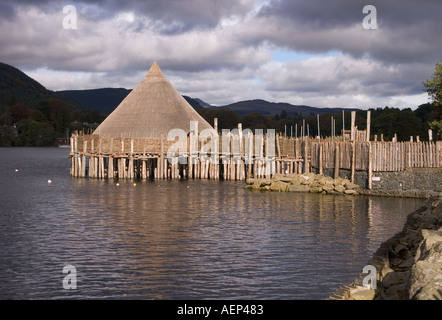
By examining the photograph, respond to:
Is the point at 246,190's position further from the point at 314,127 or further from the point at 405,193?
the point at 314,127

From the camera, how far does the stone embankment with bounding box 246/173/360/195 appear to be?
108ft

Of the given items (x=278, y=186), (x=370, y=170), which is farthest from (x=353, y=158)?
(x=278, y=186)

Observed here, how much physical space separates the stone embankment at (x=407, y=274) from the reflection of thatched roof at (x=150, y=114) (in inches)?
1387

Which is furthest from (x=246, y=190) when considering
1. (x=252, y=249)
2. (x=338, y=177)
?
(x=252, y=249)

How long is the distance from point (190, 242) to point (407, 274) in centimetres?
857

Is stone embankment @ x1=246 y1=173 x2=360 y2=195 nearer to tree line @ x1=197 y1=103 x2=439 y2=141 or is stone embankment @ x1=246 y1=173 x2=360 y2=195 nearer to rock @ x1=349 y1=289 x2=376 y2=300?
tree line @ x1=197 y1=103 x2=439 y2=141

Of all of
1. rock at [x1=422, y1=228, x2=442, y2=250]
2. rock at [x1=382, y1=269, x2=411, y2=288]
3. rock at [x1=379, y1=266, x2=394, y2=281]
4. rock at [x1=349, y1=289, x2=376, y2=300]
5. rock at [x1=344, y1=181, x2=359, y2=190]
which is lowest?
rock at [x1=349, y1=289, x2=376, y2=300]

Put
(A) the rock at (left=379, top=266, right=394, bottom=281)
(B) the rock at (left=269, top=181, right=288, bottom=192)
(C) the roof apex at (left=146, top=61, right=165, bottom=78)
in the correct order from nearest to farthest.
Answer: (A) the rock at (left=379, top=266, right=394, bottom=281) → (B) the rock at (left=269, top=181, right=288, bottom=192) → (C) the roof apex at (left=146, top=61, right=165, bottom=78)

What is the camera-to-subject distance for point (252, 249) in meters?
18.0

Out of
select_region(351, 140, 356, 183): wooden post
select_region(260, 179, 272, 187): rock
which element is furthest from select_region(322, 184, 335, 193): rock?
select_region(260, 179, 272, 187): rock

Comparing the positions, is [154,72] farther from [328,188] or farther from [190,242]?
[190,242]

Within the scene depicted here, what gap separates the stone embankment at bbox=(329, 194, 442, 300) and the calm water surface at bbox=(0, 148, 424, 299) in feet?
2.71

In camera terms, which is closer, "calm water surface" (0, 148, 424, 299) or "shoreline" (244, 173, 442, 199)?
"calm water surface" (0, 148, 424, 299)

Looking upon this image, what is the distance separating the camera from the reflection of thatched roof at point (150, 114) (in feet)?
164
